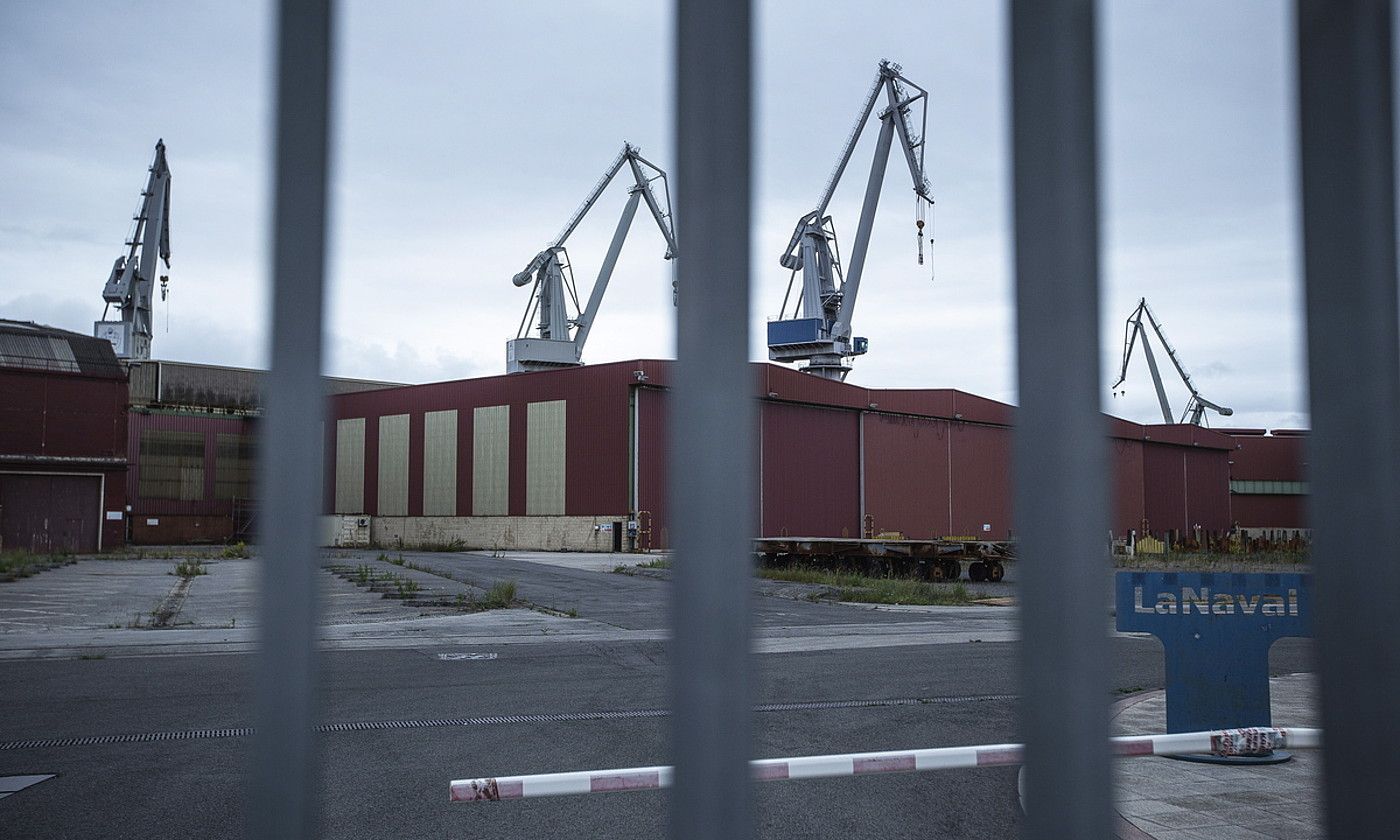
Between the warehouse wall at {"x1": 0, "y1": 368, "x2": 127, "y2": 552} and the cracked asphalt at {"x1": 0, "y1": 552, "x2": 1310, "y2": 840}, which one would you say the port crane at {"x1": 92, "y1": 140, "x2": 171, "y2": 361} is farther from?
the cracked asphalt at {"x1": 0, "y1": 552, "x2": 1310, "y2": 840}

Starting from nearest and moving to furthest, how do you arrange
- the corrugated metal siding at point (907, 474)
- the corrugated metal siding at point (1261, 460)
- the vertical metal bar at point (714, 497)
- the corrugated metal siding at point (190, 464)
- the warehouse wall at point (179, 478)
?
the vertical metal bar at point (714, 497), the corrugated metal siding at point (907, 474), the warehouse wall at point (179, 478), the corrugated metal siding at point (190, 464), the corrugated metal siding at point (1261, 460)

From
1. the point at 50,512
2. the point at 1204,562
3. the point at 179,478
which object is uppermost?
the point at 179,478

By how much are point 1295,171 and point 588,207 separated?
5998 cm

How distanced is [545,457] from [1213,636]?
37.0 m

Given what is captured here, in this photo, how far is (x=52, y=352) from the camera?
38938 millimetres

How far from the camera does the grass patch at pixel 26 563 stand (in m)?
24.3

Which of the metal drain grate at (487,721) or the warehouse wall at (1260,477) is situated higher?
the warehouse wall at (1260,477)

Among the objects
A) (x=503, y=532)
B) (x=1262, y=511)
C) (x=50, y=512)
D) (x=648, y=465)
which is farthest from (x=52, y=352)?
(x=1262, y=511)

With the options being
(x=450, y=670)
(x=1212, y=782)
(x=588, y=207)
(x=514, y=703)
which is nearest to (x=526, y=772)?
(x=514, y=703)

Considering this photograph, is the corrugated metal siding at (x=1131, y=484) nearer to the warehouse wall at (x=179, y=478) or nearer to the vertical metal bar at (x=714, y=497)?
the warehouse wall at (x=179, y=478)

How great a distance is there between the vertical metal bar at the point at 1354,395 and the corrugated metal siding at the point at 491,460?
4295 cm

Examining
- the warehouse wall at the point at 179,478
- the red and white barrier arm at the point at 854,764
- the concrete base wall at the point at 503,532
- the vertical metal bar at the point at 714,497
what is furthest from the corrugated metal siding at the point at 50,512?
the vertical metal bar at the point at 714,497

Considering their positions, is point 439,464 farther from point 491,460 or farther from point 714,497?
point 714,497

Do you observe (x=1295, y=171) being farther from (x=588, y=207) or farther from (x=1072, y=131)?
(x=588, y=207)
